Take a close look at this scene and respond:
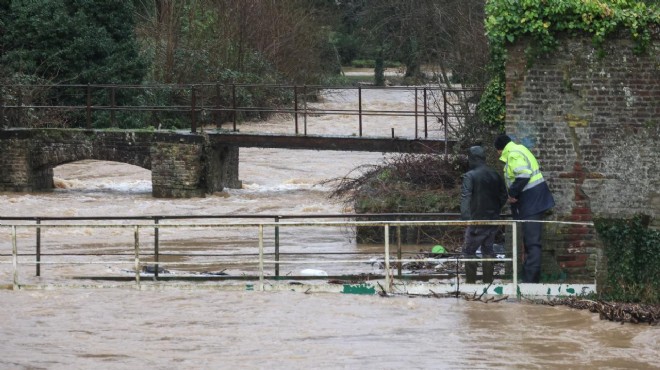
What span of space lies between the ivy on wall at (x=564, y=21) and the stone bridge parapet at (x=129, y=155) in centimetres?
1542

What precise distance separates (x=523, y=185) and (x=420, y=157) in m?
9.95

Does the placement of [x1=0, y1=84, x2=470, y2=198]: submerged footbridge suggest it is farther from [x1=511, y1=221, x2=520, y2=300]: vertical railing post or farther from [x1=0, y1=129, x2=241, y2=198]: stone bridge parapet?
[x1=511, y1=221, x2=520, y2=300]: vertical railing post

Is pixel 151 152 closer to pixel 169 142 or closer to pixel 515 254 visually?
pixel 169 142

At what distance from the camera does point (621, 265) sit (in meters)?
14.1

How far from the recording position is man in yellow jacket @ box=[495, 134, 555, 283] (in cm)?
1457

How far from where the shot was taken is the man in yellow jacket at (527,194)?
14.6 metres

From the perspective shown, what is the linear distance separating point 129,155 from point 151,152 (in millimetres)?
664

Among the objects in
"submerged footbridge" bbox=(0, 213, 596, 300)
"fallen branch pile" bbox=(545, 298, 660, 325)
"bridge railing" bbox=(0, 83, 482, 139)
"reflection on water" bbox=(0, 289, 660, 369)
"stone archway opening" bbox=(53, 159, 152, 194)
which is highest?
"bridge railing" bbox=(0, 83, 482, 139)

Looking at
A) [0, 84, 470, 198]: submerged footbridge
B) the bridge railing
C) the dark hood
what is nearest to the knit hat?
the dark hood

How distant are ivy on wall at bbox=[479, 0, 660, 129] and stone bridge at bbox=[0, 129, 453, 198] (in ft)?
45.3

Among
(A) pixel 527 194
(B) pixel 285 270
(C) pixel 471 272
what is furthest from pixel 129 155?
(A) pixel 527 194

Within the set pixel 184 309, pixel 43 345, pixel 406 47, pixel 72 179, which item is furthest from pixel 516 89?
Answer: pixel 406 47

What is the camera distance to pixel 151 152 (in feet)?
98.0

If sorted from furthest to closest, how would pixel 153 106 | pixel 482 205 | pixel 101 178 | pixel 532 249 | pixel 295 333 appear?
1. pixel 101 178
2. pixel 153 106
3. pixel 482 205
4. pixel 532 249
5. pixel 295 333
